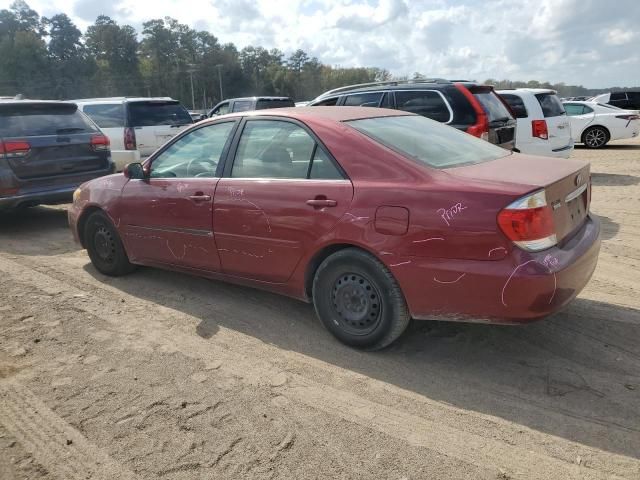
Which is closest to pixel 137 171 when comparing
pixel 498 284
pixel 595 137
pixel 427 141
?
pixel 427 141

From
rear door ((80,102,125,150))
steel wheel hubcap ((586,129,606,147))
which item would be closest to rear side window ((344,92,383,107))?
rear door ((80,102,125,150))

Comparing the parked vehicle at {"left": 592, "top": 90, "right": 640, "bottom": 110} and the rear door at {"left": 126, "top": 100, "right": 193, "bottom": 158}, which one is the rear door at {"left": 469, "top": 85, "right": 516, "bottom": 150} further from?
the parked vehicle at {"left": 592, "top": 90, "right": 640, "bottom": 110}

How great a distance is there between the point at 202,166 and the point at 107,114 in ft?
24.4

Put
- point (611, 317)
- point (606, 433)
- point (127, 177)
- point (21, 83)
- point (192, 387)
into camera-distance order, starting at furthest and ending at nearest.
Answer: point (21, 83) → point (127, 177) → point (611, 317) → point (192, 387) → point (606, 433)

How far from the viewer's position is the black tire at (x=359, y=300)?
3328 mm

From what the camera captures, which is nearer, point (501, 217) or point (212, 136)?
point (501, 217)

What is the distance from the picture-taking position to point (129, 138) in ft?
33.8

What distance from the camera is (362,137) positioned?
11.6ft

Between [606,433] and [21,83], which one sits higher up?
[21,83]

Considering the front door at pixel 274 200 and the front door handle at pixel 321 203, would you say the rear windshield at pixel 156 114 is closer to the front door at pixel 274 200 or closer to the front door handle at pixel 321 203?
the front door at pixel 274 200

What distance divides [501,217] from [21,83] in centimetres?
7330

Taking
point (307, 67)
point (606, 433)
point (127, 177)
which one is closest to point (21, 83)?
point (307, 67)

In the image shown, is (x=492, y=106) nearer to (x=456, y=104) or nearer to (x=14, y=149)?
(x=456, y=104)

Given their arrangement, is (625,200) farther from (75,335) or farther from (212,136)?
(75,335)
